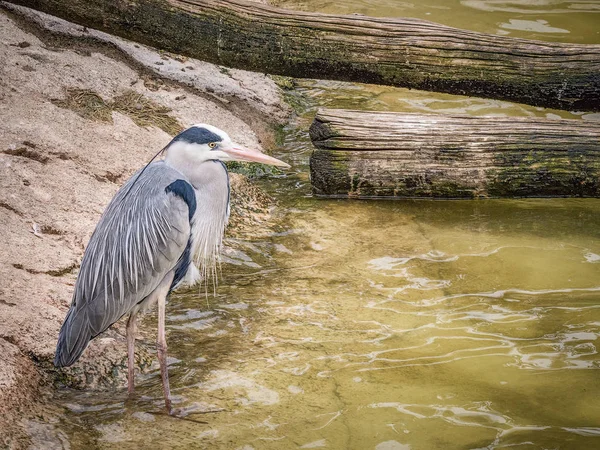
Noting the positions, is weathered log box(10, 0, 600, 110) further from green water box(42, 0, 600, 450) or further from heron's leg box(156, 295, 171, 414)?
heron's leg box(156, 295, 171, 414)

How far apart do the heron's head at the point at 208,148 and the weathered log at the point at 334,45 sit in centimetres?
287

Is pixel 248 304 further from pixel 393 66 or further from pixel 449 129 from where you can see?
pixel 393 66

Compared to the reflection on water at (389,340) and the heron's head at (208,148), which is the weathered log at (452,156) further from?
the heron's head at (208,148)

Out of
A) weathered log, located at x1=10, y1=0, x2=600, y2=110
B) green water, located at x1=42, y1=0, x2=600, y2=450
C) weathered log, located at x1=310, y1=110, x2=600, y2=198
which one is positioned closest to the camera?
green water, located at x1=42, y1=0, x2=600, y2=450

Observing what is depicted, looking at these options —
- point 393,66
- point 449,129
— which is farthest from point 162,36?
point 449,129

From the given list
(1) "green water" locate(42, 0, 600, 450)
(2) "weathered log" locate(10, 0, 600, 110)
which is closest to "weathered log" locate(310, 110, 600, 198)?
(1) "green water" locate(42, 0, 600, 450)

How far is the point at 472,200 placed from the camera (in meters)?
6.28

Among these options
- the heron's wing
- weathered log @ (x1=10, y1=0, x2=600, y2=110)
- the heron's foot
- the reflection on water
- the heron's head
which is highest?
weathered log @ (x1=10, y1=0, x2=600, y2=110)

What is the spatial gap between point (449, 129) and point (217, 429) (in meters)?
3.13

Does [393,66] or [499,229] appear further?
[393,66]

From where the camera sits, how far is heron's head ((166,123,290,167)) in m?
4.10

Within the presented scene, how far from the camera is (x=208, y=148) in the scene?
13.5 ft

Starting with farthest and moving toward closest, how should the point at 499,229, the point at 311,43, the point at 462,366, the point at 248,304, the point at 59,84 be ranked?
1. the point at 311,43
2. the point at 59,84
3. the point at 499,229
4. the point at 248,304
5. the point at 462,366

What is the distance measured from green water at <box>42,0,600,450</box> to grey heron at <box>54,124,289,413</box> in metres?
0.35
